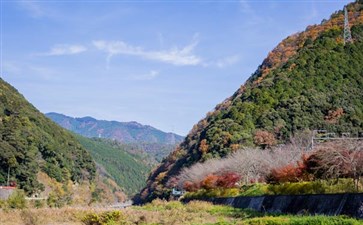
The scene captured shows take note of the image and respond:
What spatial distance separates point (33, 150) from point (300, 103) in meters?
40.4

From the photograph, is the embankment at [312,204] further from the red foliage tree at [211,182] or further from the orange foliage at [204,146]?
the orange foliage at [204,146]

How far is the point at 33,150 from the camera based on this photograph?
2992 inches

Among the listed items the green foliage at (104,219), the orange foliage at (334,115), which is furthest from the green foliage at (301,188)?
the orange foliage at (334,115)

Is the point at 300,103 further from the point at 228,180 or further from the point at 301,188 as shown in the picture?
the point at 301,188

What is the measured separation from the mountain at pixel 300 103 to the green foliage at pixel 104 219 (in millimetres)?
40463

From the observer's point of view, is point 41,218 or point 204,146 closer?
point 41,218

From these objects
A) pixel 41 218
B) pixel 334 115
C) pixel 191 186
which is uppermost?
pixel 334 115

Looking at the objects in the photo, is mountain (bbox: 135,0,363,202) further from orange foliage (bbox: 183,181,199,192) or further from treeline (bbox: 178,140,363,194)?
treeline (bbox: 178,140,363,194)

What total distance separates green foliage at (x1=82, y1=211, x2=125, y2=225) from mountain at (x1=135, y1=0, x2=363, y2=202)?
1593 inches

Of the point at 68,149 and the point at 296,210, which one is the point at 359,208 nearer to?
the point at 296,210

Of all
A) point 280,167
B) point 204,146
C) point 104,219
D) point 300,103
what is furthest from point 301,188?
point 204,146

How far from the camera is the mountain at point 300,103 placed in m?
66.1

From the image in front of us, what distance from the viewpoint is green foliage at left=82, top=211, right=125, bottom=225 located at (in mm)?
24234

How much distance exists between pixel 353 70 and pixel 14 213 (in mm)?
59303
